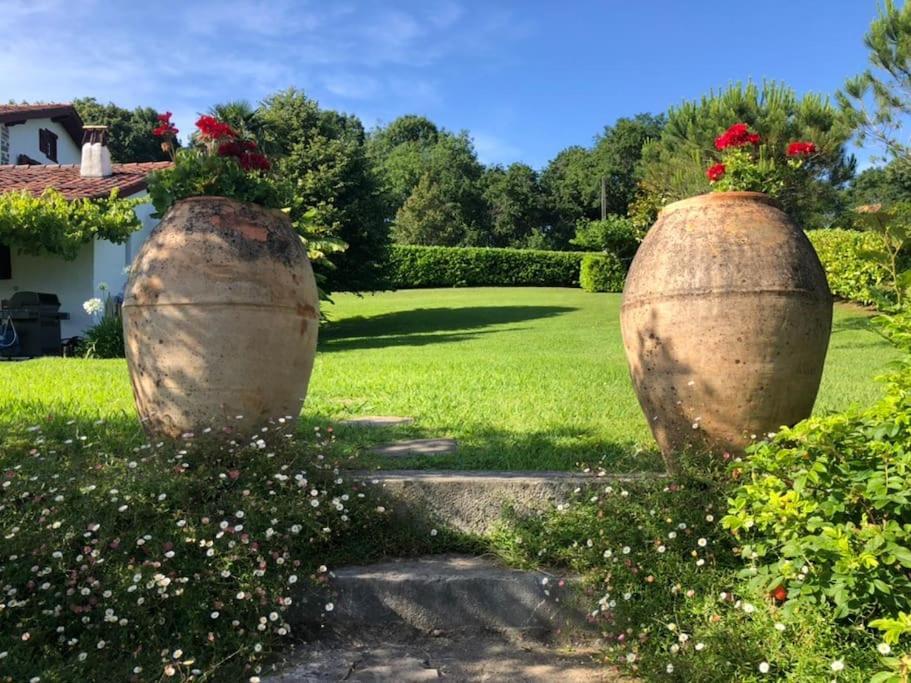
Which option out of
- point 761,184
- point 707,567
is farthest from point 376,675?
point 761,184

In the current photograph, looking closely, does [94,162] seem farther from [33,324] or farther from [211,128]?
[211,128]

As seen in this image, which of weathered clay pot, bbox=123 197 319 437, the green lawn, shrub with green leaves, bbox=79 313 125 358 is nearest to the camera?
weathered clay pot, bbox=123 197 319 437

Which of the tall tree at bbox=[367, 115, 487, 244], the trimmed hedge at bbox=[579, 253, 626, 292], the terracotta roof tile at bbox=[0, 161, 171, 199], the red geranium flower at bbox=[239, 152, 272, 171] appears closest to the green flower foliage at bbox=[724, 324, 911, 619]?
the red geranium flower at bbox=[239, 152, 272, 171]

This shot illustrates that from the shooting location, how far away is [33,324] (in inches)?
438

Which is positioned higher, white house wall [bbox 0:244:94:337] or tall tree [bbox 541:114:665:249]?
tall tree [bbox 541:114:665:249]

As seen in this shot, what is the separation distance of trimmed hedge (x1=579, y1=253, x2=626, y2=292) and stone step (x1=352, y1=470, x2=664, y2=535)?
24272mm

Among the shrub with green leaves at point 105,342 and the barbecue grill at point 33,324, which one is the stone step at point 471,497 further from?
the barbecue grill at point 33,324

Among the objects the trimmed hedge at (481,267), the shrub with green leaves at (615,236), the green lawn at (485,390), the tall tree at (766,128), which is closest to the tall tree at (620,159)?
the trimmed hedge at (481,267)

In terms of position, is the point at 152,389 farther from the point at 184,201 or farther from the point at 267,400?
the point at 184,201

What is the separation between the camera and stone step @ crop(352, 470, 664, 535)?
303 cm

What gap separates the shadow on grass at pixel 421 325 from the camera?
41.8 feet

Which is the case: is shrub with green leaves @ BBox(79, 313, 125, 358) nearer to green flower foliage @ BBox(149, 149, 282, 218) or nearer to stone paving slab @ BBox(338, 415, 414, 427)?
stone paving slab @ BBox(338, 415, 414, 427)

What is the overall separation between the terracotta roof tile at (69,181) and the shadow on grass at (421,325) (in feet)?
15.7

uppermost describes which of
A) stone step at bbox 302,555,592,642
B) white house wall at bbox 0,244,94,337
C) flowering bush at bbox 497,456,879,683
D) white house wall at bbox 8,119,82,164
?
white house wall at bbox 8,119,82,164
